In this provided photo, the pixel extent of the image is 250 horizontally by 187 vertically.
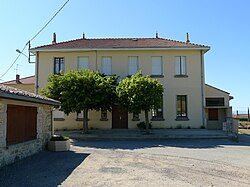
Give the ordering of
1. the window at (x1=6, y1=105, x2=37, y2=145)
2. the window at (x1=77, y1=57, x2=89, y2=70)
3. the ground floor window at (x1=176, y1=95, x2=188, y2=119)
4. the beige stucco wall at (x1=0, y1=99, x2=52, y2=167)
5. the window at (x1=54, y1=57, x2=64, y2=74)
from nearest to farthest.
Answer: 1. the beige stucco wall at (x1=0, y1=99, x2=52, y2=167)
2. the window at (x1=6, y1=105, x2=37, y2=145)
3. the ground floor window at (x1=176, y1=95, x2=188, y2=119)
4. the window at (x1=77, y1=57, x2=89, y2=70)
5. the window at (x1=54, y1=57, x2=64, y2=74)

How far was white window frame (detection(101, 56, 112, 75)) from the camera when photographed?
20797 mm

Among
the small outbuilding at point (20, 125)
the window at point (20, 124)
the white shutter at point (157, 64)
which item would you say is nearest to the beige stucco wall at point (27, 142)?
the small outbuilding at point (20, 125)

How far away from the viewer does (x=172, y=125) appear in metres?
20.3

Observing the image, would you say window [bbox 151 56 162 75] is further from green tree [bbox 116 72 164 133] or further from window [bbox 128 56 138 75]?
green tree [bbox 116 72 164 133]

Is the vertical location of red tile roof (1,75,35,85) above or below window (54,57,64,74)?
below

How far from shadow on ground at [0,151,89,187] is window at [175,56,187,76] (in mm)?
12941

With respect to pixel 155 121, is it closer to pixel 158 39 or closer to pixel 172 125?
pixel 172 125

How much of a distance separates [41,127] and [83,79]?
17.5 ft

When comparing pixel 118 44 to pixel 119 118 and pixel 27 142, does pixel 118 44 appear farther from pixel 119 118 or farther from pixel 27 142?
pixel 27 142

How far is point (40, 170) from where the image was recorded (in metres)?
7.77

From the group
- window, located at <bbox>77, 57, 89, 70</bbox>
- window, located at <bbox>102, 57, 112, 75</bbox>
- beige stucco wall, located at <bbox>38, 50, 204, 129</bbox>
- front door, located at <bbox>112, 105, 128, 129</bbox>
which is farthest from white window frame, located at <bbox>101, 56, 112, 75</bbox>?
front door, located at <bbox>112, 105, 128, 129</bbox>

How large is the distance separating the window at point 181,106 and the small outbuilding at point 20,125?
11.6m

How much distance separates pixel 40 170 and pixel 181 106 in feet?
48.5

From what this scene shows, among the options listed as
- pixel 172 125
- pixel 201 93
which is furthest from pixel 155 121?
pixel 201 93
